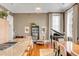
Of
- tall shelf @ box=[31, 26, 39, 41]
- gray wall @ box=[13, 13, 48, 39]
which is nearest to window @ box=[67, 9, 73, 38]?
gray wall @ box=[13, 13, 48, 39]

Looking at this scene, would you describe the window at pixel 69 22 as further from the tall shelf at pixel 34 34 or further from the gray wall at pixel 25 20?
the tall shelf at pixel 34 34

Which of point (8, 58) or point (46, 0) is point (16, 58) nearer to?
point (8, 58)

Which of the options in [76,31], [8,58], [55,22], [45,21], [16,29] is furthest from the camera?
[55,22]

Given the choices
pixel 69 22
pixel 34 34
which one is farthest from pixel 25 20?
pixel 69 22

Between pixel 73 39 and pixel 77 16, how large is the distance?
0.96 meters

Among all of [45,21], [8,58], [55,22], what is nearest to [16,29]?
[45,21]

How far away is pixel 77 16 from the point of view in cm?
586

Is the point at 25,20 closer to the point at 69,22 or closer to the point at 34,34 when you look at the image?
the point at 34,34

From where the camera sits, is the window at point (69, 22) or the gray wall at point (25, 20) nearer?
the gray wall at point (25, 20)

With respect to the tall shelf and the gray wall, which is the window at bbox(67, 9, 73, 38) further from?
the tall shelf

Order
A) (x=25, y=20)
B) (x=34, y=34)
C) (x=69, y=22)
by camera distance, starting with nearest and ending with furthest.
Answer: (x=25, y=20) → (x=69, y=22) → (x=34, y=34)

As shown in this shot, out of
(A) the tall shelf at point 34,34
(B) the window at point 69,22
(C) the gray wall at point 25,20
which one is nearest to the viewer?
(C) the gray wall at point 25,20

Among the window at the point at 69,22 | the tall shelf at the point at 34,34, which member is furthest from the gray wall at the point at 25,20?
the window at the point at 69,22

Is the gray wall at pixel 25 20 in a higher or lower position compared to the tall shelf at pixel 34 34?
higher
